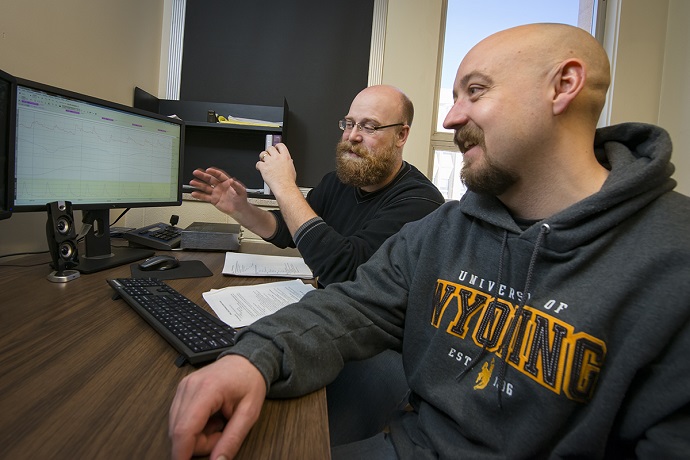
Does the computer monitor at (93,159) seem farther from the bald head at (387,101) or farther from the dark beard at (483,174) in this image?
the dark beard at (483,174)

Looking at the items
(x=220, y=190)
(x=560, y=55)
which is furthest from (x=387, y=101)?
(x=560, y=55)

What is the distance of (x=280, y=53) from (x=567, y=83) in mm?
2223

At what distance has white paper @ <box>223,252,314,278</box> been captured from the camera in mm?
1200

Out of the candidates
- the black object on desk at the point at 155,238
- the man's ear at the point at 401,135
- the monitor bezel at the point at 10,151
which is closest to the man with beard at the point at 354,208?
the man's ear at the point at 401,135

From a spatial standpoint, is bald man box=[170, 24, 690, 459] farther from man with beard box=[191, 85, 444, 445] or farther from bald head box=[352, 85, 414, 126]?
bald head box=[352, 85, 414, 126]

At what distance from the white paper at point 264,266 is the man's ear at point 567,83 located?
0.81 meters

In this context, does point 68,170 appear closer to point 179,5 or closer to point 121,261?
point 121,261

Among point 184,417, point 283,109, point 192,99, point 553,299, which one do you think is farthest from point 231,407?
point 192,99

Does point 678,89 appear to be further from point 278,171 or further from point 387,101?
point 278,171

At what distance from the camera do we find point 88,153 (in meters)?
1.18

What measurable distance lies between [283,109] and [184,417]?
221 centimetres

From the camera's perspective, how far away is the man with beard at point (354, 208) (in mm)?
982

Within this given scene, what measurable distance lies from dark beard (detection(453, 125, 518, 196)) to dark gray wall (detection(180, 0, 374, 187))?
194 cm

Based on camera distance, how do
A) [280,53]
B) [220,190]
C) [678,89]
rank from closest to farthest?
1. [220,190]
2. [678,89]
3. [280,53]
